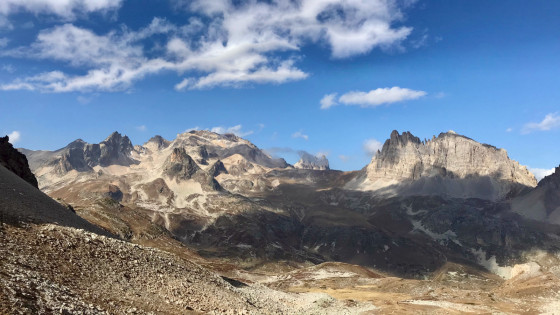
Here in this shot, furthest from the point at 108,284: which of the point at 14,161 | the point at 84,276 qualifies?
the point at 14,161

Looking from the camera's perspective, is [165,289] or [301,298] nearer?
[165,289]

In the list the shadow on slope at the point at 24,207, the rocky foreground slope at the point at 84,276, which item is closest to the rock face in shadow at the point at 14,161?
the shadow on slope at the point at 24,207

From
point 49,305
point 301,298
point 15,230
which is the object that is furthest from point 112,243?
point 301,298

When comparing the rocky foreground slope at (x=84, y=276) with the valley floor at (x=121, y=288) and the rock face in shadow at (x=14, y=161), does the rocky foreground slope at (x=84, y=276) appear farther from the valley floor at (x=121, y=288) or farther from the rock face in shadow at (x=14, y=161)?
the rock face in shadow at (x=14, y=161)

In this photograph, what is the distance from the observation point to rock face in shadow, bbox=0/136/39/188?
118 meters

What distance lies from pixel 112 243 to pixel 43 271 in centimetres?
1465

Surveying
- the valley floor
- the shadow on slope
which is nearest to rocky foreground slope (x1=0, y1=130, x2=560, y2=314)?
the valley floor

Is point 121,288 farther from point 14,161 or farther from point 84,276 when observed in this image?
point 14,161

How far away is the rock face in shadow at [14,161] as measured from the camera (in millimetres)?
118188

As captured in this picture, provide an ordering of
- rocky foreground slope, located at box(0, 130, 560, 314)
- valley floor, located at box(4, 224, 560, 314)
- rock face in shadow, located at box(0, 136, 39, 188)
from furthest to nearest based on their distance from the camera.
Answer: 1. rock face in shadow, located at box(0, 136, 39, 188)
2. rocky foreground slope, located at box(0, 130, 560, 314)
3. valley floor, located at box(4, 224, 560, 314)

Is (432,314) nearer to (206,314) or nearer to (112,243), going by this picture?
(206,314)

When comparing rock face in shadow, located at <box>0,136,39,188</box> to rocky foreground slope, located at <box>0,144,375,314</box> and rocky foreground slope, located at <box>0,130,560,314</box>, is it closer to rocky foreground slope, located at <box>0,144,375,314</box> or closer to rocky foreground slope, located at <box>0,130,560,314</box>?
rocky foreground slope, located at <box>0,130,560,314</box>

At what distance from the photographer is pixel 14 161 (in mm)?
123562

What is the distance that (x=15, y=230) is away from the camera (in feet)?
151
